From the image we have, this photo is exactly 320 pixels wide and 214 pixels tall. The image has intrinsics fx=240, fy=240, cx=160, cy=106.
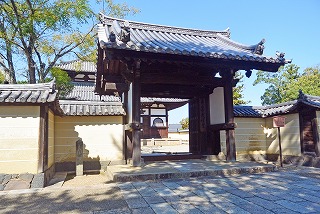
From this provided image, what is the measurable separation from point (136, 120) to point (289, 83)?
1012 inches

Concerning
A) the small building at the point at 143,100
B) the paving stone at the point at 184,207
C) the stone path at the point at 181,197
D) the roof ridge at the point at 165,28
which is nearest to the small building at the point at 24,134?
the stone path at the point at 181,197

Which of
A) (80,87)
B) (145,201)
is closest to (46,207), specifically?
(145,201)

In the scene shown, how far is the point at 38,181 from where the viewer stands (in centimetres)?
616

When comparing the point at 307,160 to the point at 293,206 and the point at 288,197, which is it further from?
the point at 293,206

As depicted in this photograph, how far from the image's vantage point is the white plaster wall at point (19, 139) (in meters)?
6.23

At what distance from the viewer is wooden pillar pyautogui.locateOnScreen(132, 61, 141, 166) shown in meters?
7.56

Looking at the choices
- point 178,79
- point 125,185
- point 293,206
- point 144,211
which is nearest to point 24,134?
point 125,185

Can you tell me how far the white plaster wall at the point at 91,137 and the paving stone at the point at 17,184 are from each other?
109 inches

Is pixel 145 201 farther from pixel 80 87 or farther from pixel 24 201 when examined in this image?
pixel 80 87

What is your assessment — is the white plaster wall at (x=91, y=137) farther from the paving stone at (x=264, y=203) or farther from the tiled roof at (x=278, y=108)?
the paving stone at (x=264, y=203)

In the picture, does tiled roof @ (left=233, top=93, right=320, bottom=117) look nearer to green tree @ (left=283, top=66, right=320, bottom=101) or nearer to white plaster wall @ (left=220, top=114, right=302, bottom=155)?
white plaster wall @ (left=220, top=114, right=302, bottom=155)

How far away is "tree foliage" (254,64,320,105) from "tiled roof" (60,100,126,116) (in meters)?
21.8

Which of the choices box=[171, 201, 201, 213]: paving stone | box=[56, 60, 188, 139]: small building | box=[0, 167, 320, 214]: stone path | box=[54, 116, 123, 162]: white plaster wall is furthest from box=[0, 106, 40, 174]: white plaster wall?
box=[56, 60, 188, 139]: small building

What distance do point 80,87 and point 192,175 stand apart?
1852cm
